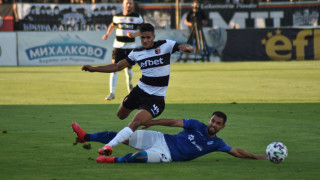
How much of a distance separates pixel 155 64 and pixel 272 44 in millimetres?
23195

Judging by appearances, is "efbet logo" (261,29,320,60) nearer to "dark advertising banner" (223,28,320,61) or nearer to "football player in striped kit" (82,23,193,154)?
"dark advertising banner" (223,28,320,61)

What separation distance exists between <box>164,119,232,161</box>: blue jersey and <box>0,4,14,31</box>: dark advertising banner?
2670 centimetres

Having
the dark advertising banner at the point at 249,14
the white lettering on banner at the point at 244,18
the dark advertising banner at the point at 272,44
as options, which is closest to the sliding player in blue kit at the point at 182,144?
the dark advertising banner at the point at 272,44

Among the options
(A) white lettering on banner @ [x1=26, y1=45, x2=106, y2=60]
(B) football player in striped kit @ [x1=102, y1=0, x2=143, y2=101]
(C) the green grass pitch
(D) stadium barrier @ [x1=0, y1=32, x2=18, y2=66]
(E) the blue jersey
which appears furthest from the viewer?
(A) white lettering on banner @ [x1=26, y1=45, x2=106, y2=60]

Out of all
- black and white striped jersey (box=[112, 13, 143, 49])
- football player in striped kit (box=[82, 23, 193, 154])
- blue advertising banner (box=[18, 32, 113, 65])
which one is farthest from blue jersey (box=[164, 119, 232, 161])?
blue advertising banner (box=[18, 32, 113, 65])

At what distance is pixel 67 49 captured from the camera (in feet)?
98.8

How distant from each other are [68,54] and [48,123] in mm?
18594

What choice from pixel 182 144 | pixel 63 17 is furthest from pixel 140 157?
pixel 63 17

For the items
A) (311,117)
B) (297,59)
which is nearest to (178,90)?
(311,117)

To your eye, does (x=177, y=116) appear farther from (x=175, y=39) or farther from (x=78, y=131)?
(x=175, y=39)

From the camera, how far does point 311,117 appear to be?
12734 millimetres

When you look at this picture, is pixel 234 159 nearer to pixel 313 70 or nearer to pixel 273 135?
pixel 273 135

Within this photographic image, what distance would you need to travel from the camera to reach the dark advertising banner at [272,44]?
1232 inches

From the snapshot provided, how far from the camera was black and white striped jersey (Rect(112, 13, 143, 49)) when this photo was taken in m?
17.0
